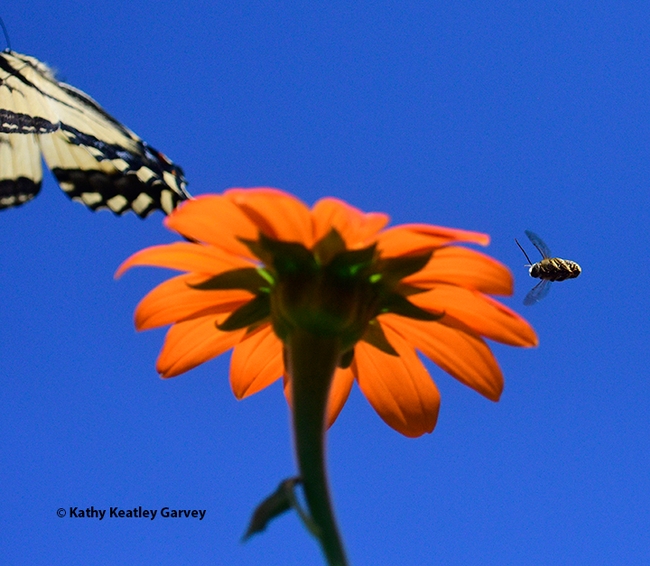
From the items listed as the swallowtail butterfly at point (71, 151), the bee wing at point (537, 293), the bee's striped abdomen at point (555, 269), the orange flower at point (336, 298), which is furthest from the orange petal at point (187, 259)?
the bee's striped abdomen at point (555, 269)

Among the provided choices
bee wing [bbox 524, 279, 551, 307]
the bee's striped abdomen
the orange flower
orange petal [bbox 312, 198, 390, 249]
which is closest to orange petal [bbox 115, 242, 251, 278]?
the orange flower

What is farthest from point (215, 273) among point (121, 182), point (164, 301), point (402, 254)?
point (121, 182)

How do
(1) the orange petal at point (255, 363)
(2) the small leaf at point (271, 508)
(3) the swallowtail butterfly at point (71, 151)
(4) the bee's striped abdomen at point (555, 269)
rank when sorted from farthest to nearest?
1. (4) the bee's striped abdomen at point (555, 269)
2. (3) the swallowtail butterfly at point (71, 151)
3. (1) the orange petal at point (255, 363)
4. (2) the small leaf at point (271, 508)

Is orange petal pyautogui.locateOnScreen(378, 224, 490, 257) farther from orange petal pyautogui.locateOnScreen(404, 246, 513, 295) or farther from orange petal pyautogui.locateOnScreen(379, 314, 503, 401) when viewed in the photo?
orange petal pyautogui.locateOnScreen(379, 314, 503, 401)

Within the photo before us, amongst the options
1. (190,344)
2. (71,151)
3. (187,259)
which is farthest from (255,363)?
(71,151)

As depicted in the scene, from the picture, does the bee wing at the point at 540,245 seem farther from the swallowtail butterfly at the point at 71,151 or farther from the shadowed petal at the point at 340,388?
the shadowed petal at the point at 340,388
